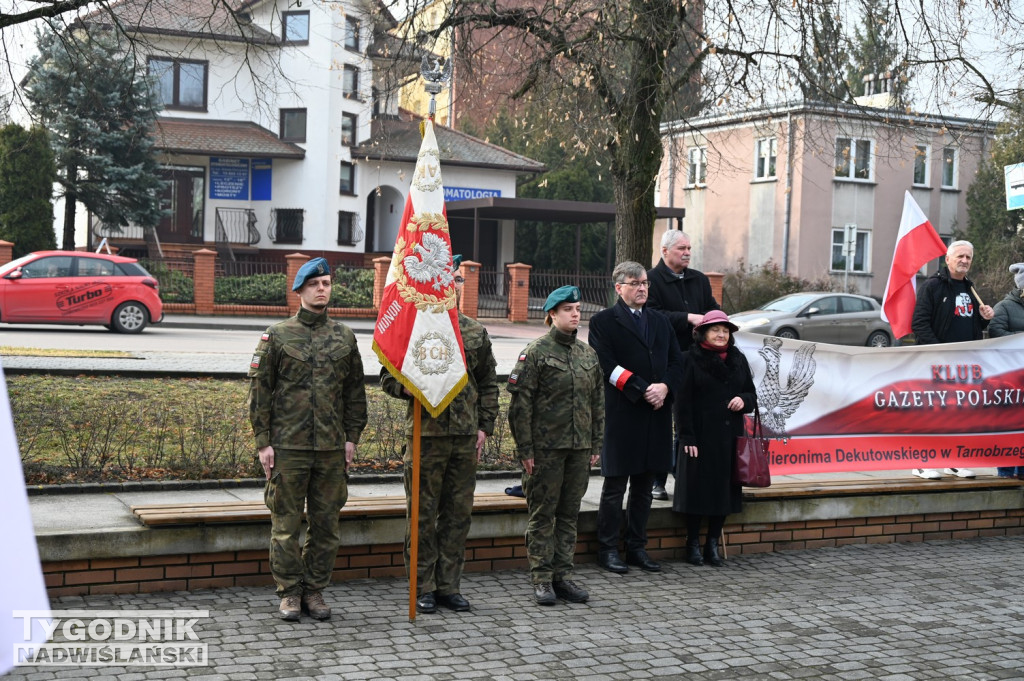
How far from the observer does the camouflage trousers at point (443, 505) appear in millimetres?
6832

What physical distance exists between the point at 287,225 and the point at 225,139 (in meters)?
3.89

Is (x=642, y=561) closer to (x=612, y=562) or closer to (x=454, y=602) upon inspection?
(x=612, y=562)

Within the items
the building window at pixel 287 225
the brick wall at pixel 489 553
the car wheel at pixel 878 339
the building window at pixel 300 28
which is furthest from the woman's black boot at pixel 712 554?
the building window at pixel 300 28

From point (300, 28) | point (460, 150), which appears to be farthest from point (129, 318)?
point (460, 150)

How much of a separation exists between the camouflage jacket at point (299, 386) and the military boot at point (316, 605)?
83 cm

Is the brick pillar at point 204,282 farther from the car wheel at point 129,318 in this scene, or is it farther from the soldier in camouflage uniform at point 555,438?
the soldier in camouflage uniform at point 555,438

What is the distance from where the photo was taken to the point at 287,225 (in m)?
44.0

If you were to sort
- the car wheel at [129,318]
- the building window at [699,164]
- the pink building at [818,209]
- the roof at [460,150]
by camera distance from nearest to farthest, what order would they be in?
the building window at [699,164] → the car wheel at [129,318] → the pink building at [818,209] → the roof at [460,150]

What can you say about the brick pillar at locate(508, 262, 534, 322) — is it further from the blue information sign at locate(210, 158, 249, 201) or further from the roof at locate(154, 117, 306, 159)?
the blue information sign at locate(210, 158, 249, 201)

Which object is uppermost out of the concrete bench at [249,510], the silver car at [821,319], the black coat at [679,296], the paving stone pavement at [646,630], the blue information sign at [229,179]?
the blue information sign at [229,179]

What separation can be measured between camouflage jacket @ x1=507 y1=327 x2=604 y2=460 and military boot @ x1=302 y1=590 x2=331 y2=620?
1.48 metres

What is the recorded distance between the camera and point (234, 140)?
42750mm

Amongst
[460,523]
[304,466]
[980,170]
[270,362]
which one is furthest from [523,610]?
[980,170]

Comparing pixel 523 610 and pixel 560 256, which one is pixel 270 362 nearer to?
pixel 523 610
